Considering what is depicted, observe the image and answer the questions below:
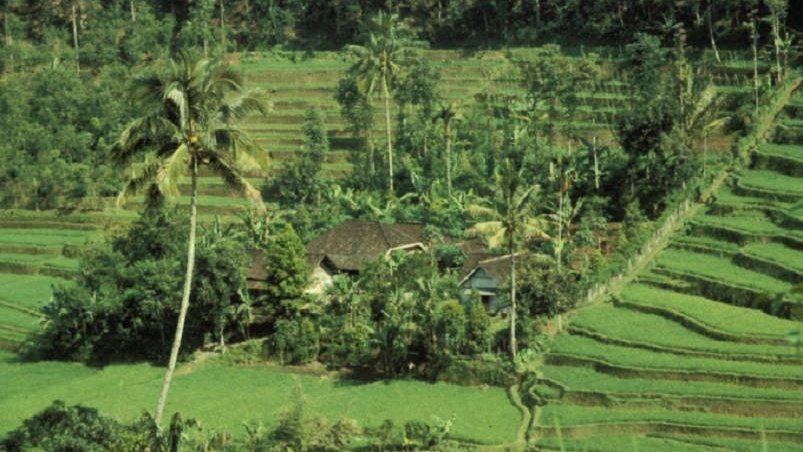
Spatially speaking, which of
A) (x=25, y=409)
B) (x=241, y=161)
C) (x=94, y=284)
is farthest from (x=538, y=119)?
(x=241, y=161)

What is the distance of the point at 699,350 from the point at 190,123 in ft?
49.8

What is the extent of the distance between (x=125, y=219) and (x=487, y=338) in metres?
19.9

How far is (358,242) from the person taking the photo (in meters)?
42.4

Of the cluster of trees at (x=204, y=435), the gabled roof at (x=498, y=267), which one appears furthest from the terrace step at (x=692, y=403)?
the gabled roof at (x=498, y=267)

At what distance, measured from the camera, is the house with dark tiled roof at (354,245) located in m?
41.4

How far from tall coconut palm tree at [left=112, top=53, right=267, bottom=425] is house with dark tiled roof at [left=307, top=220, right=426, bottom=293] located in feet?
54.2

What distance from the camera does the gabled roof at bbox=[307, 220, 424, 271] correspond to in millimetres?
41688

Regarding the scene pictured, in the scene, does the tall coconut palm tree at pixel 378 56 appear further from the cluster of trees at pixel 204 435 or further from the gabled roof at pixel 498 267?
the cluster of trees at pixel 204 435

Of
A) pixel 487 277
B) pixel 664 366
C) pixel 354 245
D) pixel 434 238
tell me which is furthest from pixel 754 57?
pixel 664 366

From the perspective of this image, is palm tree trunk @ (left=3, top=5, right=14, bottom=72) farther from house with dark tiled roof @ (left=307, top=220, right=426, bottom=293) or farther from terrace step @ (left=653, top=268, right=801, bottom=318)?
terrace step @ (left=653, top=268, right=801, bottom=318)

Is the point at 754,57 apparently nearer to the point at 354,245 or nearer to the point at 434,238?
the point at 434,238

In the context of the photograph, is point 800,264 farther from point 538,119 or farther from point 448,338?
point 538,119

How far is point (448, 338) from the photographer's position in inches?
1403

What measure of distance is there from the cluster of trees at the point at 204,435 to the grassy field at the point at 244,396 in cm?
86
